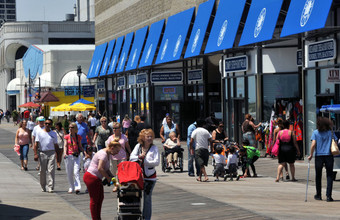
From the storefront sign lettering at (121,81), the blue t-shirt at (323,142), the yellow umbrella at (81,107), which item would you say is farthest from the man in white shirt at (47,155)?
the storefront sign lettering at (121,81)

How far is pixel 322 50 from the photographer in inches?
925

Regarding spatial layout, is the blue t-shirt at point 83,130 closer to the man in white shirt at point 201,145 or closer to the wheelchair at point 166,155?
the wheelchair at point 166,155

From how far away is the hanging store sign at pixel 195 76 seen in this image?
40.0m

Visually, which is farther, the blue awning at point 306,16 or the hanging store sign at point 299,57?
the hanging store sign at point 299,57

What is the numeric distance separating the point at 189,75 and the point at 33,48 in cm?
6232

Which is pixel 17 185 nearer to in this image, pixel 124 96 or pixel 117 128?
pixel 117 128

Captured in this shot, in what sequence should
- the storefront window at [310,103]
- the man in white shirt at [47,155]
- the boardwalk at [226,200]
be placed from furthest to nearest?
the storefront window at [310,103] < the man in white shirt at [47,155] < the boardwalk at [226,200]

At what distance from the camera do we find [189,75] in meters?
41.8

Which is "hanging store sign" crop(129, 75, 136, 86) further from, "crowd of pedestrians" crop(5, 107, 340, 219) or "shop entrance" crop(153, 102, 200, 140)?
"crowd of pedestrians" crop(5, 107, 340, 219)

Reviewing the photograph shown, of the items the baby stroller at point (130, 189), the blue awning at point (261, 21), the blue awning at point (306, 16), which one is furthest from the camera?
the blue awning at point (261, 21)

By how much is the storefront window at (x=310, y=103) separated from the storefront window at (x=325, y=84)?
510 mm

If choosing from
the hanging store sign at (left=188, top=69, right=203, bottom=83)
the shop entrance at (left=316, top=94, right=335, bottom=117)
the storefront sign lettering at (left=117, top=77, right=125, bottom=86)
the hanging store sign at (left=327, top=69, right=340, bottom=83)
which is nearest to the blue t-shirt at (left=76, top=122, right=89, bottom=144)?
the shop entrance at (left=316, top=94, right=335, bottom=117)

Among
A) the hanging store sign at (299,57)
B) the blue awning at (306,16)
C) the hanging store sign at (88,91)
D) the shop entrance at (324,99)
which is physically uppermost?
the blue awning at (306,16)

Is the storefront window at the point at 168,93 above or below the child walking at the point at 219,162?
above
